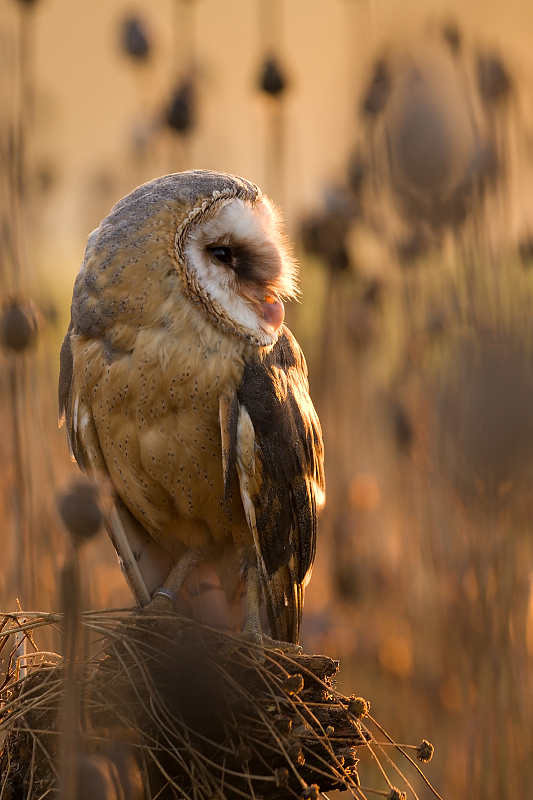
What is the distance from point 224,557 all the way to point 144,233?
Answer: 96cm

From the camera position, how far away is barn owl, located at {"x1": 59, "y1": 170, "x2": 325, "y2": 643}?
205 cm

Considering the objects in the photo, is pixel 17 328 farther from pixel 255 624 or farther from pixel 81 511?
pixel 81 511

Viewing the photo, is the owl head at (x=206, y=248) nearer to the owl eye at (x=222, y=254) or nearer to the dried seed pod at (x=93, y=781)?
the owl eye at (x=222, y=254)

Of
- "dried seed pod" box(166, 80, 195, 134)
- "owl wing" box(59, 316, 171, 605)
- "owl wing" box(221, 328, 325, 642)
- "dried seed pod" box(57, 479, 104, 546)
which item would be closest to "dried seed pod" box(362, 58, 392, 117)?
"dried seed pod" box(166, 80, 195, 134)

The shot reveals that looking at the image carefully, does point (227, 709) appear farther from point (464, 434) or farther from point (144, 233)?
point (144, 233)

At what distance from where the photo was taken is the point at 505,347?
2.50m

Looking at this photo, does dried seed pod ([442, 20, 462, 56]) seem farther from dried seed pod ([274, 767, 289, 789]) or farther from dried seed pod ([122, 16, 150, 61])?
dried seed pod ([274, 767, 289, 789])

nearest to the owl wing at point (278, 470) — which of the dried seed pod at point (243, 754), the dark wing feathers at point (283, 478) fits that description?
the dark wing feathers at point (283, 478)

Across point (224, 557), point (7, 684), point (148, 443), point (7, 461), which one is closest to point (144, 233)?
point (148, 443)

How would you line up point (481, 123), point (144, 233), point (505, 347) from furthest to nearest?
point (481, 123)
point (505, 347)
point (144, 233)

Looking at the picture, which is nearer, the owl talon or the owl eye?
the owl eye

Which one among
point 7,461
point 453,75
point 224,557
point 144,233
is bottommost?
point 224,557

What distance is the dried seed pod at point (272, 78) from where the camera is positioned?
311cm

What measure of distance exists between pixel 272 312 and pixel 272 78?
4.63ft
